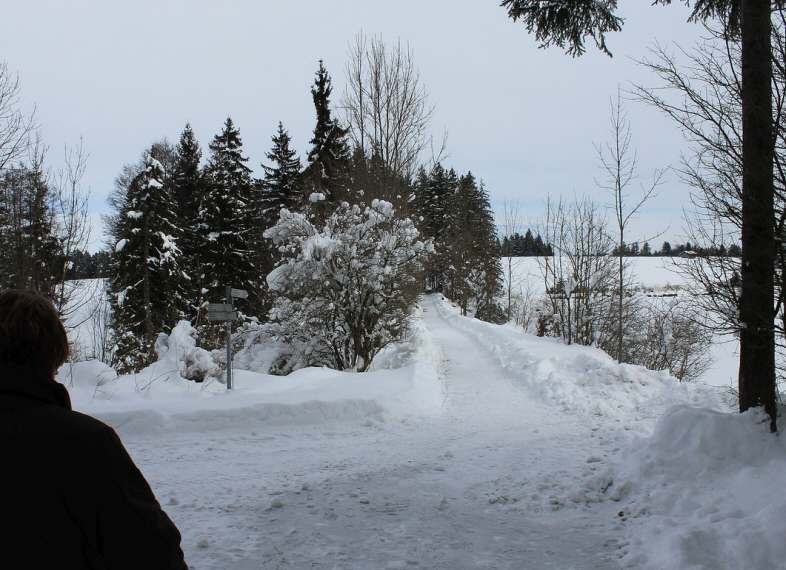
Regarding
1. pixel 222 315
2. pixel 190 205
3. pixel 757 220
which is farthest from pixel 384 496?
pixel 190 205

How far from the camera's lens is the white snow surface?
3580 mm

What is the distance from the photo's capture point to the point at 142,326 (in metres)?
22.0

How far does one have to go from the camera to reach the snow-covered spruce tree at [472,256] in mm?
38156

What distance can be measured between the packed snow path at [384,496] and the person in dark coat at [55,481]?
7.77 feet

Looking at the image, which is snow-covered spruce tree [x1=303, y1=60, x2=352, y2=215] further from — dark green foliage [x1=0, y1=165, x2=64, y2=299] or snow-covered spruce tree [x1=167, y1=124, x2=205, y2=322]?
dark green foliage [x1=0, y1=165, x2=64, y2=299]

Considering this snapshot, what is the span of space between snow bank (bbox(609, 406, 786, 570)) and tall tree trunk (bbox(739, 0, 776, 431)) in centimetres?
43

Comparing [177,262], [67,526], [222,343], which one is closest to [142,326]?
A: [177,262]

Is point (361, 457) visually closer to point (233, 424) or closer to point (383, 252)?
point (233, 424)

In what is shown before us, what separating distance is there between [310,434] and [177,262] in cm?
1911

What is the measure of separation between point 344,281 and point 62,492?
430 inches

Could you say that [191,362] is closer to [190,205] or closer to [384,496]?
[384,496]

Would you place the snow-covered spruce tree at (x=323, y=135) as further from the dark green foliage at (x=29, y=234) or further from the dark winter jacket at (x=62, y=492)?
the dark winter jacket at (x=62, y=492)

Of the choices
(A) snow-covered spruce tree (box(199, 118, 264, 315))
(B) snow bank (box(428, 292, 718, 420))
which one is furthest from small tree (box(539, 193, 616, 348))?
(A) snow-covered spruce tree (box(199, 118, 264, 315))

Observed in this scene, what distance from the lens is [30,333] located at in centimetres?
147
